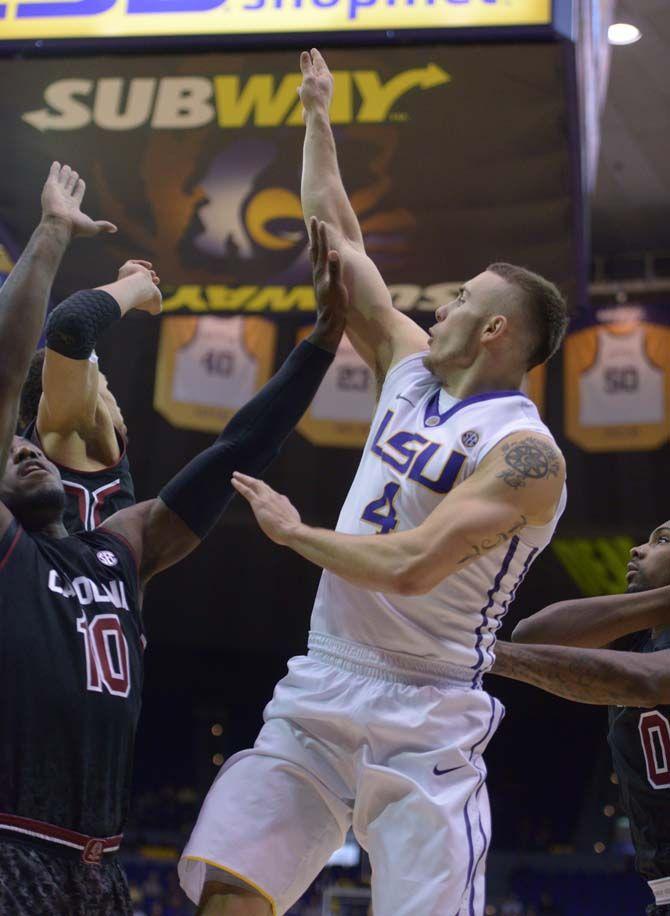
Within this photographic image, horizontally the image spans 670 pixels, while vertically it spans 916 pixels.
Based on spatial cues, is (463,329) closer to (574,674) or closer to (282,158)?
(574,674)

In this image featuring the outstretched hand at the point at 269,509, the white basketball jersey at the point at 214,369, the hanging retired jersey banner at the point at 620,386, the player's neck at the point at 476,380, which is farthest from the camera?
the white basketball jersey at the point at 214,369

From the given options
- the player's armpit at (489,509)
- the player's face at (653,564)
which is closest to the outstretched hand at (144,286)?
the player's armpit at (489,509)

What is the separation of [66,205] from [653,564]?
258 centimetres

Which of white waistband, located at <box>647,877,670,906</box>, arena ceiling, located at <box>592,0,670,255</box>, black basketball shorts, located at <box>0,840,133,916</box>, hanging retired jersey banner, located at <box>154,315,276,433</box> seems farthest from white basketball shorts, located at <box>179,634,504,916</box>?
hanging retired jersey banner, located at <box>154,315,276,433</box>

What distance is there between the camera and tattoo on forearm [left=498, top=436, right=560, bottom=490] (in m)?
3.16

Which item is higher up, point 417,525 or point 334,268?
point 334,268

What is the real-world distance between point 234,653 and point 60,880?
20.7 m

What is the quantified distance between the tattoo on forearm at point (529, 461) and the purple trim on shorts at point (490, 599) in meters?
0.21

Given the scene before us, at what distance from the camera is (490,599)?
336 centimetres

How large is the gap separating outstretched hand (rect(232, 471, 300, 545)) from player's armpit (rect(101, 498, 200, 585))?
12.2 inches

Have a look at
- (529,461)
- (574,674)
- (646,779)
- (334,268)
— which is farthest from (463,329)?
(646,779)

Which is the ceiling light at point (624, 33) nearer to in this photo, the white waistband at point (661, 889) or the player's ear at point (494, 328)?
the player's ear at point (494, 328)

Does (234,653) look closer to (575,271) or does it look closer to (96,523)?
(575,271)

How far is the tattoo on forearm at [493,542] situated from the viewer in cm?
308
